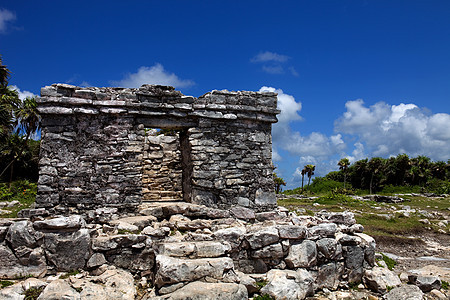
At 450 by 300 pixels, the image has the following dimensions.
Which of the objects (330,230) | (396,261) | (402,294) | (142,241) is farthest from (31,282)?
(396,261)

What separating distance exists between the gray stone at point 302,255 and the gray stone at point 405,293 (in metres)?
1.65

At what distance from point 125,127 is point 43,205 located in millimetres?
2719

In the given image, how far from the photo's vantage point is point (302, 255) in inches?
290

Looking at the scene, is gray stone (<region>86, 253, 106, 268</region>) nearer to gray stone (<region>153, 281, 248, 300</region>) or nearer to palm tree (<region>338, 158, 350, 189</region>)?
gray stone (<region>153, 281, 248, 300</region>)

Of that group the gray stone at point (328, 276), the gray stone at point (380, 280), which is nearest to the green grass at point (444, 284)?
the gray stone at point (380, 280)

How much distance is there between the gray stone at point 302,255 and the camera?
7.27 m

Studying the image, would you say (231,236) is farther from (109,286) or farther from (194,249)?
(109,286)

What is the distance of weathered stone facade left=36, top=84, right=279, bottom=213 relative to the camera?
8.25 m

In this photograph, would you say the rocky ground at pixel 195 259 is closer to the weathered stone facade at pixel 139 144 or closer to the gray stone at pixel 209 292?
the gray stone at pixel 209 292

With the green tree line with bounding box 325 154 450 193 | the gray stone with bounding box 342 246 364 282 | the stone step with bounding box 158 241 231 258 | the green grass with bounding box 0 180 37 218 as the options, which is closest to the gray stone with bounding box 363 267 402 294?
the gray stone with bounding box 342 246 364 282

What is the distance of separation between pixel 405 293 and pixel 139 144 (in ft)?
22.9

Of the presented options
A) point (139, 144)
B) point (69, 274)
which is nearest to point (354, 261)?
point (139, 144)

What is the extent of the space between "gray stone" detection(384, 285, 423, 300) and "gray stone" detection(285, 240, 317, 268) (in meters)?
1.65

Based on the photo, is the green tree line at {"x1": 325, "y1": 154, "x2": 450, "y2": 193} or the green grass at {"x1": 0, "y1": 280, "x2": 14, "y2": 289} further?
the green tree line at {"x1": 325, "y1": 154, "x2": 450, "y2": 193}
